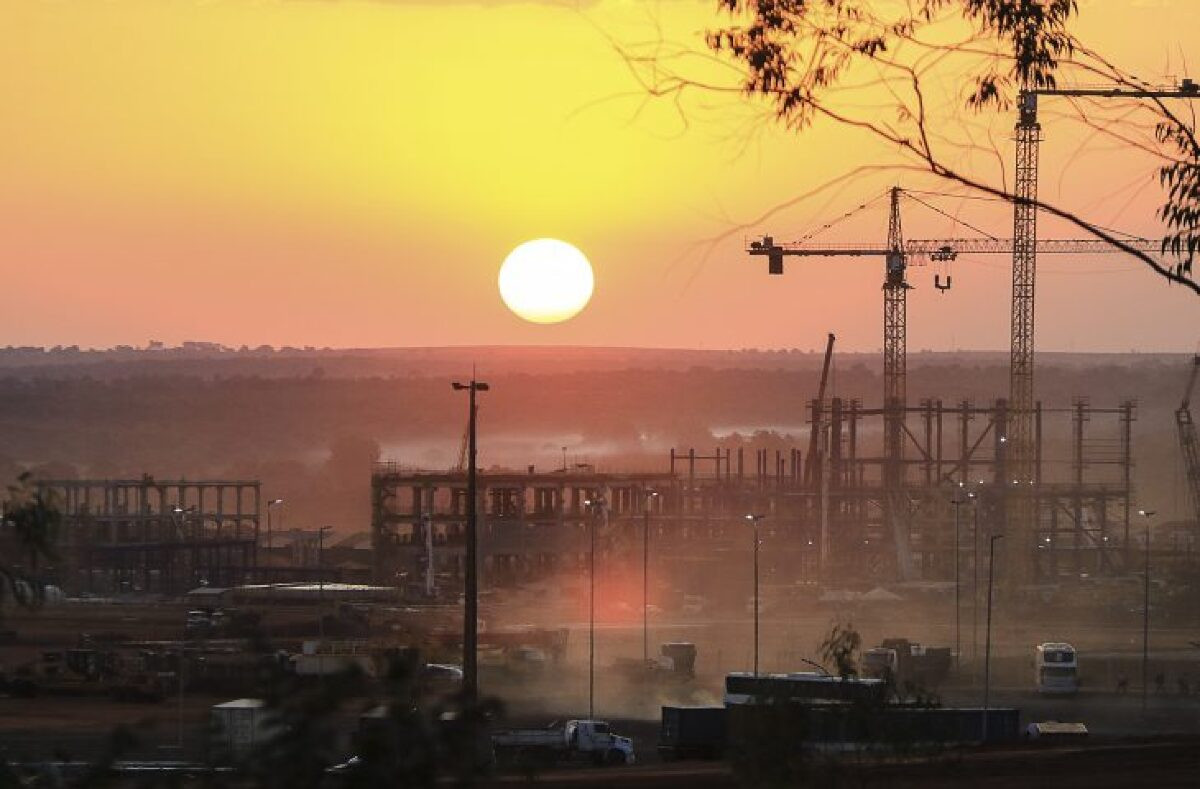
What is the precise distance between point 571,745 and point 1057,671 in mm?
19531

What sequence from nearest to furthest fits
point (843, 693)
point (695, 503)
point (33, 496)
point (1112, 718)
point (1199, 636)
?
point (33, 496) < point (843, 693) < point (1112, 718) < point (1199, 636) < point (695, 503)

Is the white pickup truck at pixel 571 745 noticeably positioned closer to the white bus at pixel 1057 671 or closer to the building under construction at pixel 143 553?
the white bus at pixel 1057 671

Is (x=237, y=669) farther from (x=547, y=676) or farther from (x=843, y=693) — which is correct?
(x=843, y=693)

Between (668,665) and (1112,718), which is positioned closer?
(1112,718)

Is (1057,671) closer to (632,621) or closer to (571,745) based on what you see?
(571,745)

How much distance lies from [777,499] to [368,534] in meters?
32.7

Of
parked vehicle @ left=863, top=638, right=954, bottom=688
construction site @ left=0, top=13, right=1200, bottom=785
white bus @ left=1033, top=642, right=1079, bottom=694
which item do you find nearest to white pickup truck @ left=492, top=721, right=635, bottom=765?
construction site @ left=0, top=13, right=1200, bottom=785

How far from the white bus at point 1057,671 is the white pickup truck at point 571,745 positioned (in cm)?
1722

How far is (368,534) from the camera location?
13025 centimetres

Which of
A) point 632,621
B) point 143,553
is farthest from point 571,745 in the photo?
point 143,553

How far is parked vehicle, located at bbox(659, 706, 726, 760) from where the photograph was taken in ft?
129

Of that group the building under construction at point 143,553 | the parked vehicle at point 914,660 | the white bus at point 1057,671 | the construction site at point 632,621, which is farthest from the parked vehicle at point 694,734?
the building under construction at point 143,553

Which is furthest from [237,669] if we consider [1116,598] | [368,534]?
[368,534]

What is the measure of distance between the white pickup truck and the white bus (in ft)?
56.5
